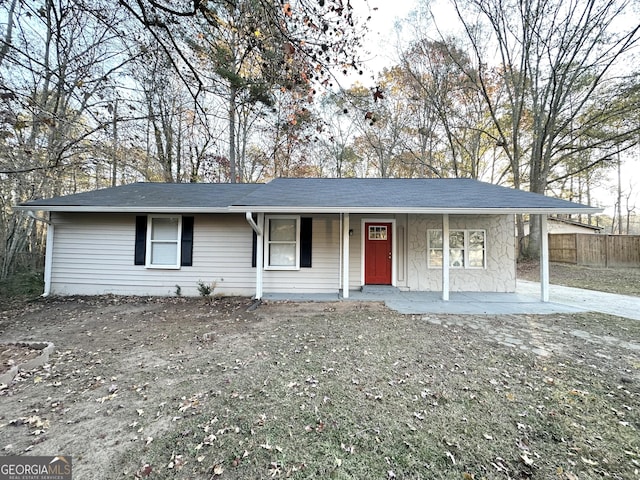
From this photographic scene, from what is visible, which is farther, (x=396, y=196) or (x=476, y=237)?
(x=476, y=237)

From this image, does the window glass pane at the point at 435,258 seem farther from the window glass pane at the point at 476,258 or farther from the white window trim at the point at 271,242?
the white window trim at the point at 271,242

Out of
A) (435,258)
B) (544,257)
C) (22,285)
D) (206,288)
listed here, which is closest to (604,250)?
(544,257)

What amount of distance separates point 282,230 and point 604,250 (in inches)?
663

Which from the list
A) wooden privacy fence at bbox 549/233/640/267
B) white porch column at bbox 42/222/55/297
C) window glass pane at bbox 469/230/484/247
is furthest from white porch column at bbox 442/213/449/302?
wooden privacy fence at bbox 549/233/640/267

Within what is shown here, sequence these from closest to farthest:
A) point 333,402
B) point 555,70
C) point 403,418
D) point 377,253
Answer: point 403,418 < point 333,402 < point 377,253 < point 555,70

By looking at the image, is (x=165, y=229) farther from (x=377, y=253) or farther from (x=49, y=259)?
(x=377, y=253)

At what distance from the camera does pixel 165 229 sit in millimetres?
7500

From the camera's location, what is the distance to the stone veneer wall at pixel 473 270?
24.9 feet

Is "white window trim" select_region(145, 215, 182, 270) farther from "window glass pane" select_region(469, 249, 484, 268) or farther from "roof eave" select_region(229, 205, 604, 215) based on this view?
"window glass pane" select_region(469, 249, 484, 268)

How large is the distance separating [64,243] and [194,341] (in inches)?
244

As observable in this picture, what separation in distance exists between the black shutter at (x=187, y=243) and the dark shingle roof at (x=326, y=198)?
550 mm

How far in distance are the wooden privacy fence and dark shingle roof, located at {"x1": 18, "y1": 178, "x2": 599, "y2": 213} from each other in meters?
10.3

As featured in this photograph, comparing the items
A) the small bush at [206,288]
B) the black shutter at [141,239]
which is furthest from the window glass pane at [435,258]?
the black shutter at [141,239]

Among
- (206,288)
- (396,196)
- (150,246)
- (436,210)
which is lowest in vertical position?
(206,288)
